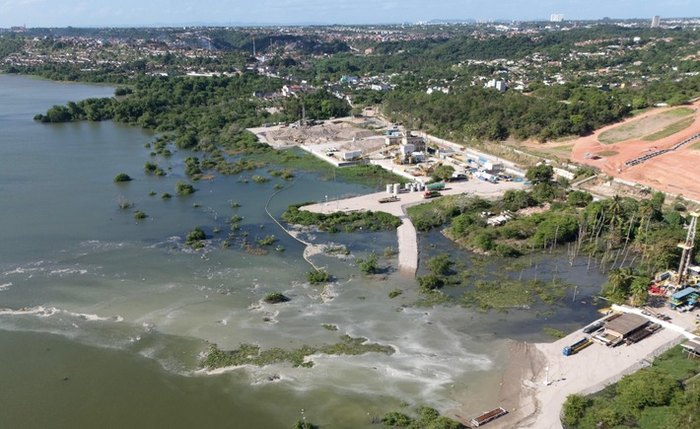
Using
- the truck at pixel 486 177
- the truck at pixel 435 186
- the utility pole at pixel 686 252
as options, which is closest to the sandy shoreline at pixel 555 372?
the utility pole at pixel 686 252

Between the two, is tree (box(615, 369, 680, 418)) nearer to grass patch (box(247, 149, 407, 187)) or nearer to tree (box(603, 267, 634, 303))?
tree (box(603, 267, 634, 303))

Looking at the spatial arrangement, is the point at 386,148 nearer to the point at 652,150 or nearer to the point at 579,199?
the point at 579,199

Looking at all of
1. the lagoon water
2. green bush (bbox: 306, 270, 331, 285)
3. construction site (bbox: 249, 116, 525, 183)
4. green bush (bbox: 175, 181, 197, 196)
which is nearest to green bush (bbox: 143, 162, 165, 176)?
green bush (bbox: 175, 181, 197, 196)

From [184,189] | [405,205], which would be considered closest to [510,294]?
[405,205]

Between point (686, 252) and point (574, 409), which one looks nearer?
point (574, 409)

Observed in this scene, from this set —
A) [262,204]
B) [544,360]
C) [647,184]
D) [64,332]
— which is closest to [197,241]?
[262,204]

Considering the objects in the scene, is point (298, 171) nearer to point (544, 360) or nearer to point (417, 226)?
point (417, 226)

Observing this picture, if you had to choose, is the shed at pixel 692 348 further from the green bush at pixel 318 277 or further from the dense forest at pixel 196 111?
the dense forest at pixel 196 111
